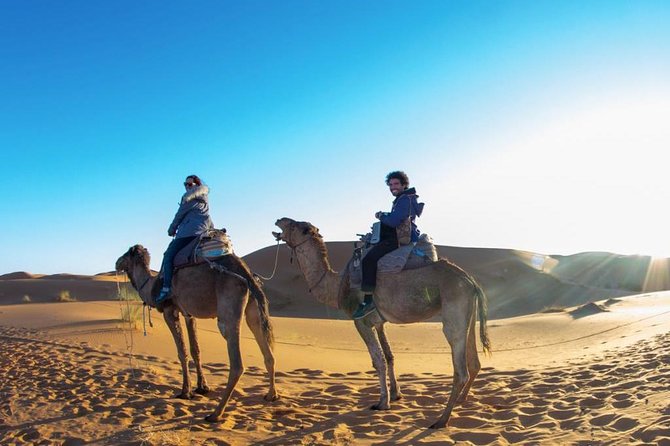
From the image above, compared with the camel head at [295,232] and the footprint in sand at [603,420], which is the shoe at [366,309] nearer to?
the camel head at [295,232]

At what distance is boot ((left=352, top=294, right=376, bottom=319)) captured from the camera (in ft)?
23.5

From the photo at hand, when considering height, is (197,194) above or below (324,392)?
above

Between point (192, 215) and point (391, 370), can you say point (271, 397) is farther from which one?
point (192, 215)

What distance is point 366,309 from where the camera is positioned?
718 cm

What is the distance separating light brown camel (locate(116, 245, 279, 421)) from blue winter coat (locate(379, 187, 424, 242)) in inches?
88.4

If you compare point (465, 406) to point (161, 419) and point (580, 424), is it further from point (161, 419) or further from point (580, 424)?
point (161, 419)

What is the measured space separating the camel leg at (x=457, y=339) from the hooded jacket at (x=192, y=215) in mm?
4197

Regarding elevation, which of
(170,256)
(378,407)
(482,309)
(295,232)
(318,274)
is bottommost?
(378,407)

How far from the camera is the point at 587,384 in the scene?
27.0 feet

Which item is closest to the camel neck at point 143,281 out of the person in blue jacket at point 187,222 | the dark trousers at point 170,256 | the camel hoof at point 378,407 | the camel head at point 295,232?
the person in blue jacket at point 187,222

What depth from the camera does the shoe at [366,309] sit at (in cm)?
717

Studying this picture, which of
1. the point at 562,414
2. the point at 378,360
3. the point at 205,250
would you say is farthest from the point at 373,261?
the point at 562,414

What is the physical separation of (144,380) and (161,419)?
2.78 meters

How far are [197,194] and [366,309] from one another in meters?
3.46
